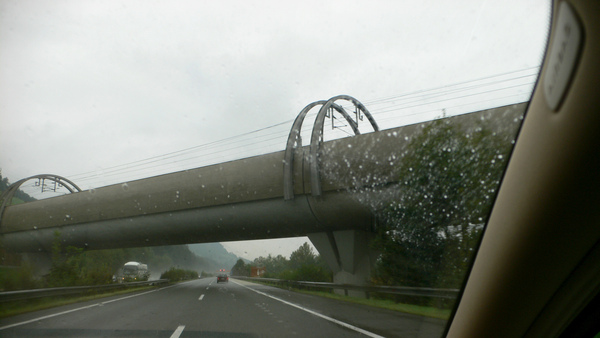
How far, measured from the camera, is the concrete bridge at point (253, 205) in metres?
6.37

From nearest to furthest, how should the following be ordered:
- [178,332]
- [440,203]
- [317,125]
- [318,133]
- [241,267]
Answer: [440,203], [317,125], [178,332], [318,133], [241,267]

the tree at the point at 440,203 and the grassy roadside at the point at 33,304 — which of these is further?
the grassy roadside at the point at 33,304

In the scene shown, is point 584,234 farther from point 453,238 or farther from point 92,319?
point 92,319

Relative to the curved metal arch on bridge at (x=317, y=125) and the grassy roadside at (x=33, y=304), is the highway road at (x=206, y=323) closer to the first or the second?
the grassy roadside at (x=33, y=304)

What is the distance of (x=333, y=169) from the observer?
955 cm

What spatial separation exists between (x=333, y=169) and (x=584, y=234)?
7.57 metres

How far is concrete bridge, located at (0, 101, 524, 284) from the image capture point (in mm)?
6368

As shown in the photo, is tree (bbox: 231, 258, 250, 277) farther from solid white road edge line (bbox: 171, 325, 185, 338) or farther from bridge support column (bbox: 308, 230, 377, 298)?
solid white road edge line (bbox: 171, 325, 185, 338)

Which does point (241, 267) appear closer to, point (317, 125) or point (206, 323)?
point (206, 323)

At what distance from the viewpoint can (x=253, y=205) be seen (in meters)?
16.5

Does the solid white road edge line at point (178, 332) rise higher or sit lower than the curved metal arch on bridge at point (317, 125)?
lower

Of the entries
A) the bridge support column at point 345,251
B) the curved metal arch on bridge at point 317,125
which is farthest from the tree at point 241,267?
the curved metal arch on bridge at point 317,125

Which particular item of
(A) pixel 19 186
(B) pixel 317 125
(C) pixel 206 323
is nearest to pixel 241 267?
(C) pixel 206 323

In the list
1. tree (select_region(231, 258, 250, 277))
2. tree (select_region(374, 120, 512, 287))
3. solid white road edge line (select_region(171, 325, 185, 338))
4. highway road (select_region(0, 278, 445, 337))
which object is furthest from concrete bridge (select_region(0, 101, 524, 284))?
solid white road edge line (select_region(171, 325, 185, 338))
